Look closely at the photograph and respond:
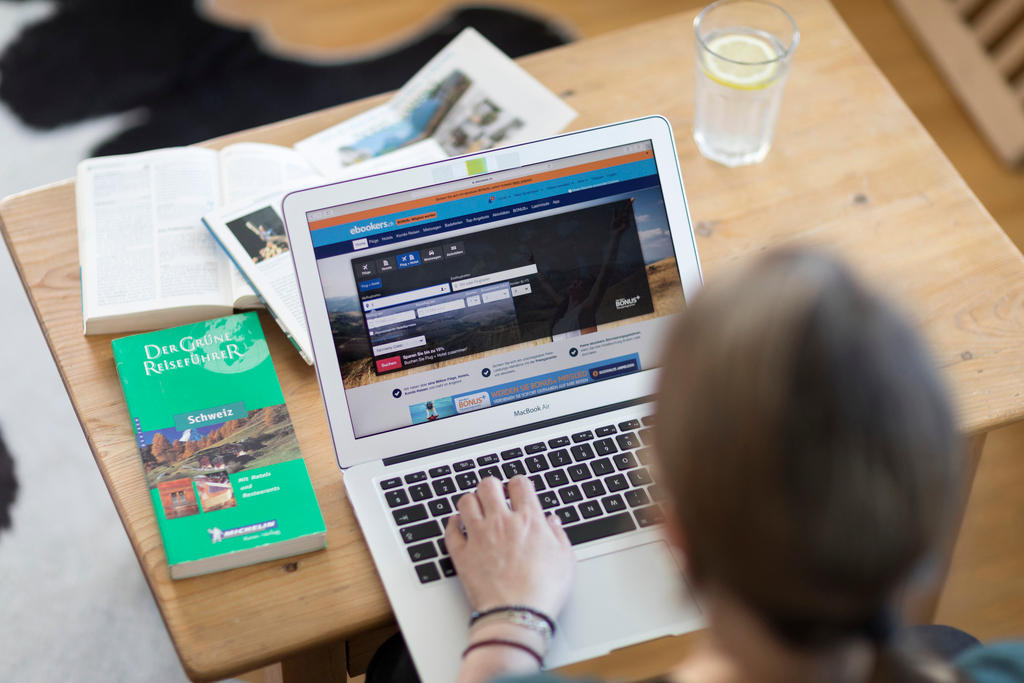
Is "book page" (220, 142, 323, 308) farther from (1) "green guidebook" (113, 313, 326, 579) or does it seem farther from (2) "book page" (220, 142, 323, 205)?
(1) "green guidebook" (113, 313, 326, 579)

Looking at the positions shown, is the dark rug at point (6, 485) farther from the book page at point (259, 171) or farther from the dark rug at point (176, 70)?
the book page at point (259, 171)

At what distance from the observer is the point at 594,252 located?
96 cm

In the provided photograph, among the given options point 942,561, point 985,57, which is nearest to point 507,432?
point 942,561

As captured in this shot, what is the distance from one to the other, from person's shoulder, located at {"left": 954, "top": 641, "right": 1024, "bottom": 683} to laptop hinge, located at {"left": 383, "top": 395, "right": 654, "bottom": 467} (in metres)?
0.38

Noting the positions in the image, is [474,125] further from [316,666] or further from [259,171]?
[316,666]

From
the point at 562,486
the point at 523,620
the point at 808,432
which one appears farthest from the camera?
the point at 562,486

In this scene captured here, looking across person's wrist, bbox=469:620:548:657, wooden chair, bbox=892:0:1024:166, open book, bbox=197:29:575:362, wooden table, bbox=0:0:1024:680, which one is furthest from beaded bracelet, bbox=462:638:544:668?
wooden chair, bbox=892:0:1024:166

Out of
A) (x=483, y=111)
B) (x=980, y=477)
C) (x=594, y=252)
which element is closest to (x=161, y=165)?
(x=483, y=111)

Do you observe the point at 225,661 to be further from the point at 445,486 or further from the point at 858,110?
the point at 858,110

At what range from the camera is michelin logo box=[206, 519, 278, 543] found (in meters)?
0.88

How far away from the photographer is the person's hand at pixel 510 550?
807 millimetres

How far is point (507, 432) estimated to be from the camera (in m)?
0.96

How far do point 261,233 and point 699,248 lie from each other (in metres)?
0.51

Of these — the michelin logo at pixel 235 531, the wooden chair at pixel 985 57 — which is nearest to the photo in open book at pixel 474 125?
the michelin logo at pixel 235 531
